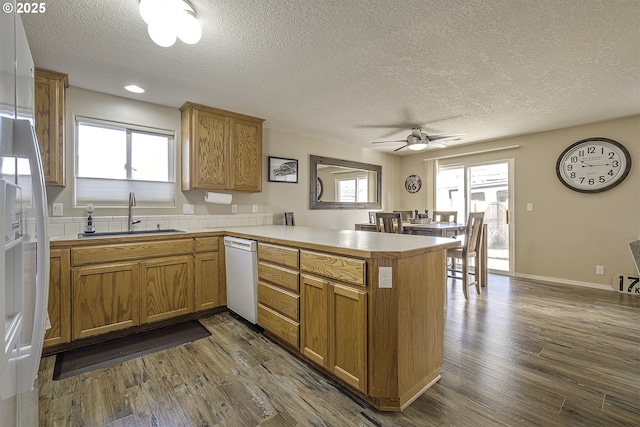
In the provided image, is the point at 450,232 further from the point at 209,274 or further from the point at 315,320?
the point at 209,274

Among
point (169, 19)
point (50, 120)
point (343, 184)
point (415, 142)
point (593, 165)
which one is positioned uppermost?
point (169, 19)

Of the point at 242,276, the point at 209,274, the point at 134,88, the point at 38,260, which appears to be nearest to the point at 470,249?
the point at 242,276

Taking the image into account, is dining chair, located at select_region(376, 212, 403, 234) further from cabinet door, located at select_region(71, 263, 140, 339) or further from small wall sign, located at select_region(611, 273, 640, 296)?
small wall sign, located at select_region(611, 273, 640, 296)

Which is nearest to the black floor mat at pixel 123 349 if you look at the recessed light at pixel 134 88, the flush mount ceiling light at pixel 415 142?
the recessed light at pixel 134 88

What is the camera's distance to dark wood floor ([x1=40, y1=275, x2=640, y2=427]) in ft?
5.05

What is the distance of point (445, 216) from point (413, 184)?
1214mm

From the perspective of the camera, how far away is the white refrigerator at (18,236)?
704mm

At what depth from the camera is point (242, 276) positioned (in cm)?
270

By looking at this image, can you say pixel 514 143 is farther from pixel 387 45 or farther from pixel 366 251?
pixel 366 251

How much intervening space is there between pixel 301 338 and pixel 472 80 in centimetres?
269

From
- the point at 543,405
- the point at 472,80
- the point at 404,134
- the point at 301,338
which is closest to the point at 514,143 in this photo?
the point at 404,134

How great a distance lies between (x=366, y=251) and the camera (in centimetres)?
156

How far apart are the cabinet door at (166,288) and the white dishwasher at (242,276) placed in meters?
0.37

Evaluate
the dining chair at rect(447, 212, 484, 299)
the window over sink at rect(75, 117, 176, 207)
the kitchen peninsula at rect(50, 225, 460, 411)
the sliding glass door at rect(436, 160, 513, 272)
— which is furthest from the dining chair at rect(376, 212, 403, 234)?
the window over sink at rect(75, 117, 176, 207)
